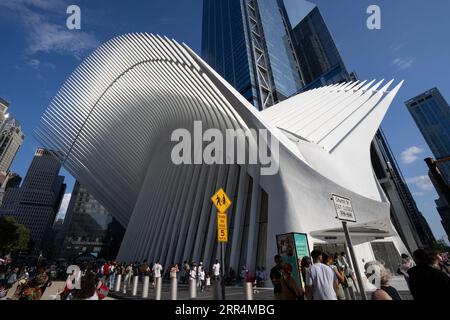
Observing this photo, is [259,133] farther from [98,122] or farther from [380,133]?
[380,133]

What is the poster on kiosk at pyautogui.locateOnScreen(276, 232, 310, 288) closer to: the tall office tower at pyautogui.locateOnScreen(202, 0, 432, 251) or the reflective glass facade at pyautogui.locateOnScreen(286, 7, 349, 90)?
the tall office tower at pyautogui.locateOnScreen(202, 0, 432, 251)

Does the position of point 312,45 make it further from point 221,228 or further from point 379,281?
point 379,281

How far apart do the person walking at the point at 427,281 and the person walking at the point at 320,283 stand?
3.55ft

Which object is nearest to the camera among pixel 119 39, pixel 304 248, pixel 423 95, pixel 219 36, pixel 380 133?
pixel 304 248

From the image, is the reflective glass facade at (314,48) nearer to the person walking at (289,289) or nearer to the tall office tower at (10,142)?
the person walking at (289,289)

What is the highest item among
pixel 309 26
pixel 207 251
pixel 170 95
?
pixel 309 26

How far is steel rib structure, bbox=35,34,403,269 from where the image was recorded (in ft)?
48.1

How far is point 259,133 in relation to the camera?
633 inches

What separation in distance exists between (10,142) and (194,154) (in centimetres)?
18281

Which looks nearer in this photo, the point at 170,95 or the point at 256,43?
the point at 170,95

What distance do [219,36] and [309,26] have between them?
39999 mm

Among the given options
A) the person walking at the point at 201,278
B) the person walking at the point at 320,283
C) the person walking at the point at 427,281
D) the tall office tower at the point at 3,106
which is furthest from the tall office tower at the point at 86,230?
the person walking at the point at 427,281

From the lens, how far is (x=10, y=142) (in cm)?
15062
